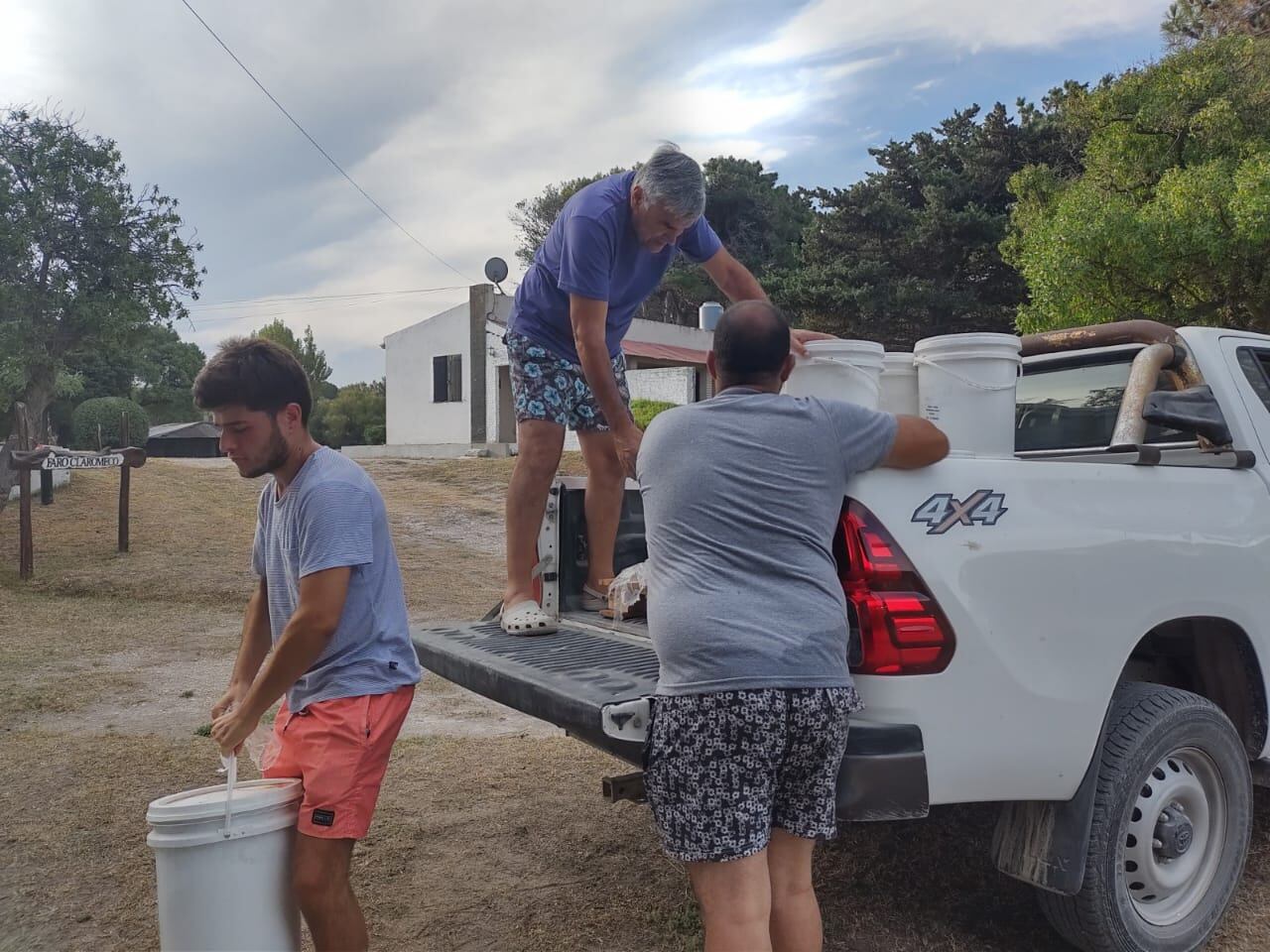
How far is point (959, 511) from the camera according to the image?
8.14ft

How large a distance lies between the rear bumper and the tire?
64 centimetres

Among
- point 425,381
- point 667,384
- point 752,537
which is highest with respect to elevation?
point 425,381

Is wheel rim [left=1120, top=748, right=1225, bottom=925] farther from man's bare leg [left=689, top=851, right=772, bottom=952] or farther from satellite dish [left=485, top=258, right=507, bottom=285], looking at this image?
satellite dish [left=485, top=258, right=507, bottom=285]

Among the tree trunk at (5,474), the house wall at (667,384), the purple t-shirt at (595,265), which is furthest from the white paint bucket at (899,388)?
the house wall at (667,384)

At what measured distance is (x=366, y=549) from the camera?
2.48 metres

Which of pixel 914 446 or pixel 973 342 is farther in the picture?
pixel 973 342

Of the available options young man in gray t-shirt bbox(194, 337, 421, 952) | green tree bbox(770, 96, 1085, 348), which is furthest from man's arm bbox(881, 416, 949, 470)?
green tree bbox(770, 96, 1085, 348)

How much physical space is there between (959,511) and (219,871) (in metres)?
1.82

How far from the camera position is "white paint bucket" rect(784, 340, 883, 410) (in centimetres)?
302

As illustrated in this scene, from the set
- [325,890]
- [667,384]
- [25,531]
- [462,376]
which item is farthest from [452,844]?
[462,376]

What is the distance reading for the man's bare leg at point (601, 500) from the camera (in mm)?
3908

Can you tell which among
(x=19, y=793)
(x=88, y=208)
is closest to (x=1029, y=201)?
(x=88, y=208)

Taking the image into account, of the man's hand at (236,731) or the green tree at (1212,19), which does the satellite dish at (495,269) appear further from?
the man's hand at (236,731)

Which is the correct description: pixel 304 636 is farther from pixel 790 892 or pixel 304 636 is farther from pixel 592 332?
pixel 592 332
